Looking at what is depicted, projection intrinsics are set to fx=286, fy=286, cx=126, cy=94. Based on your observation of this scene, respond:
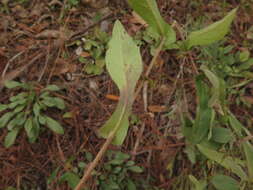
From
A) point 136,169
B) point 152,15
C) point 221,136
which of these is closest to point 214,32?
point 152,15

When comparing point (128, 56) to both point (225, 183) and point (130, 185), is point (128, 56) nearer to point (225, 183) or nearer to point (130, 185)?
point (225, 183)

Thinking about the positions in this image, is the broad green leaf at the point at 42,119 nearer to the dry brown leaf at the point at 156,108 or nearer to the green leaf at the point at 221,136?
the dry brown leaf at the point at 156,108

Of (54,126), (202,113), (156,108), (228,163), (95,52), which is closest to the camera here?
(202,113)

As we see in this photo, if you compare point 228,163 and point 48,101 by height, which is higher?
point 48,101

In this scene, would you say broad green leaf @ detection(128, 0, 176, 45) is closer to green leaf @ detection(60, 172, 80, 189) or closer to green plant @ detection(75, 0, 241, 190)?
green plant @ detection(75, 0, 241, 190)

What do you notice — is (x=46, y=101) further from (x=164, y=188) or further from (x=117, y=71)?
(x=117, y=71)
